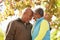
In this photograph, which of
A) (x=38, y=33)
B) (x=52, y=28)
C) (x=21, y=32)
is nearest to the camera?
(x=38, y=33)

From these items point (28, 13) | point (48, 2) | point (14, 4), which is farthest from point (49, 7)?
point (28, 13)

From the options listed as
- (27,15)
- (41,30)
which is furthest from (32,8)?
(41,30)

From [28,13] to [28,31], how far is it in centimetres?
24

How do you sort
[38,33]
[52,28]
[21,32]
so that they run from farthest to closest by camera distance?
[52,28] → [21,32] → [38,33]

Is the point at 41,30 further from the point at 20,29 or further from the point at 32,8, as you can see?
the point at 32,8

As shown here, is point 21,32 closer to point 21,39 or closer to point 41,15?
point 21,39

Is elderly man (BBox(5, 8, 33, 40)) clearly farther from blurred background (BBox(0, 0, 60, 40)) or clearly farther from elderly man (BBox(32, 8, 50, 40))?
blurred background (BBox(0, 0, 60, 40))

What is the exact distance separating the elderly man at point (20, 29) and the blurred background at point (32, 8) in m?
1.03

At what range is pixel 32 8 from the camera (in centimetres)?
381

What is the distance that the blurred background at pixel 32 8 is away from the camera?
375 cm

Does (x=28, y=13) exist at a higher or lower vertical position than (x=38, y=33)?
higher

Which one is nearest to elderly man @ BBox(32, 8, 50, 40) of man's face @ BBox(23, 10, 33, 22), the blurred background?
man's face @ BBox(23, 10, 33, 22)

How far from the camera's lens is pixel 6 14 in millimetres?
3896

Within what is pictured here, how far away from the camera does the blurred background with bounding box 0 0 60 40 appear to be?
375cm
